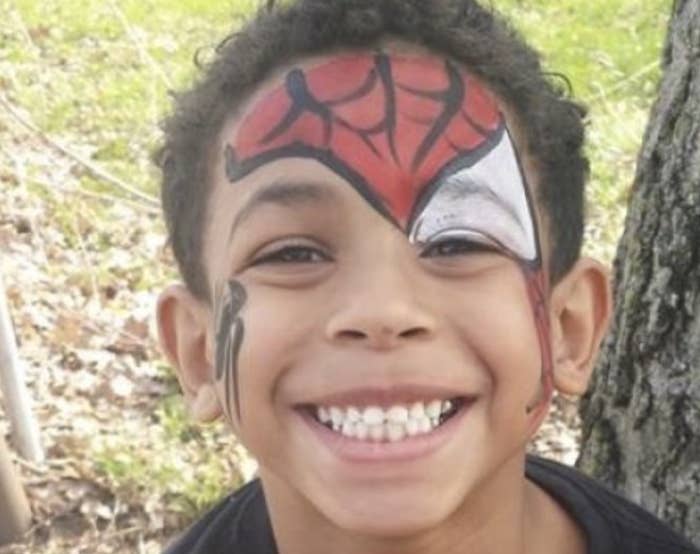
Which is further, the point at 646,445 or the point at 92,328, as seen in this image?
the point at 92,328

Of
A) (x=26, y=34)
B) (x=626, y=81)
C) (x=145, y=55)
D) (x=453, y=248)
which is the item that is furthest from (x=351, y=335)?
(x=26, y=34)

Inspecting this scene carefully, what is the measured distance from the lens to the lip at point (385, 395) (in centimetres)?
178

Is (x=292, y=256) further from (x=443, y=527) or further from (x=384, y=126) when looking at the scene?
(x=443, y=527)

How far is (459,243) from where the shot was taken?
6.18ft

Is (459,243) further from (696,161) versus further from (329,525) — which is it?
(696,161)

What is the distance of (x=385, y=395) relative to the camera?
1.78m

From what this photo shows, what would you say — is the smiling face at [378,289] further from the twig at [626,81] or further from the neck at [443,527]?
the twig at [626,81]

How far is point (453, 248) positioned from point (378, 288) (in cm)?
12

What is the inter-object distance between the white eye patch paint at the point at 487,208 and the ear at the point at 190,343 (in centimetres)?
36

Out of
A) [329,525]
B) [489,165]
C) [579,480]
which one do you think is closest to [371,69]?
[489,165]

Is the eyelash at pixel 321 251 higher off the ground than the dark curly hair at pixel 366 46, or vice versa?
the dark curly hair at pixel 366 46

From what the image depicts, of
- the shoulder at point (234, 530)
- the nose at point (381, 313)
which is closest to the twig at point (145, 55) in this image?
the shoulder at point (234, 530)

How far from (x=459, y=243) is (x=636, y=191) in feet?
2.89

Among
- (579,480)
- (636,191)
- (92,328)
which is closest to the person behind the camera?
(579,480)
